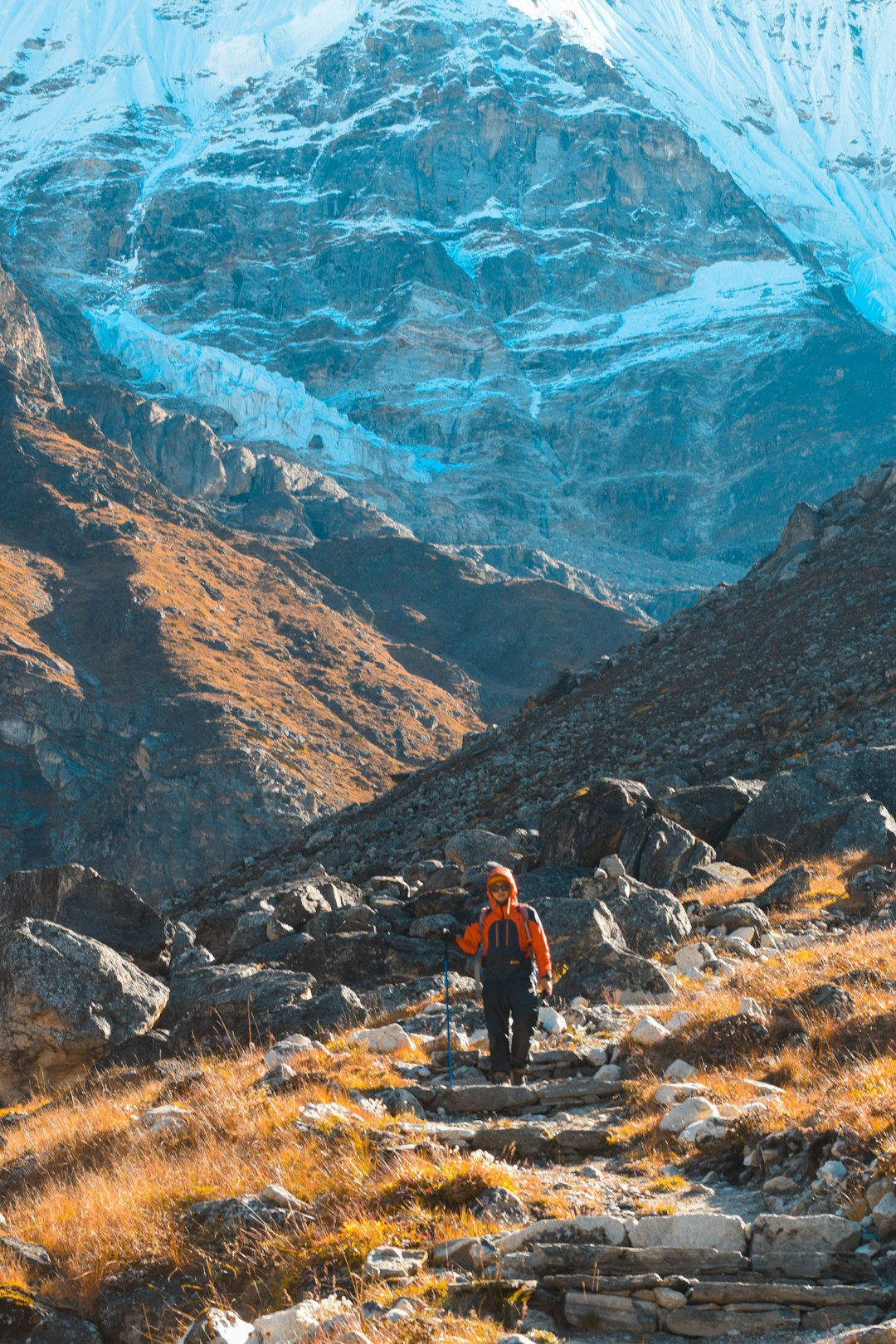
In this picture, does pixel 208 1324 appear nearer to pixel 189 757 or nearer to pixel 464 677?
pixel 189 757

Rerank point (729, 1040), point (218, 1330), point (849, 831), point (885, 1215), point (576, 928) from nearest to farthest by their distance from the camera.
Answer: point (885, 1215)
point (218, 1330)
point (729, 1040)
point (576, 928)
point (849, 831)

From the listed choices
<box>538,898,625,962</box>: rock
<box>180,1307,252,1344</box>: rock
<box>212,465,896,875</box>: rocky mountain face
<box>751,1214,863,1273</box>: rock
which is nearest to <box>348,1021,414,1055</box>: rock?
<box>538,898,625,962</box>: rock

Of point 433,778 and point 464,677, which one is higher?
point 433,778

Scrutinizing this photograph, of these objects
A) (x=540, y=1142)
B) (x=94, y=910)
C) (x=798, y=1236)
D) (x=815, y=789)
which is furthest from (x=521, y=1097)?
(x=815, y=789)

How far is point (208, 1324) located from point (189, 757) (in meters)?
88.8

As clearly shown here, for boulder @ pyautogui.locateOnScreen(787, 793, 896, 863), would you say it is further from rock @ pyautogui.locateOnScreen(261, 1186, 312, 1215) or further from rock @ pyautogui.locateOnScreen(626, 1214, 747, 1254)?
rock @ pyautogui.locateOnScreen(626, 1214, 747, 1254)

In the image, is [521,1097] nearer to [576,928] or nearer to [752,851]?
[576,928]

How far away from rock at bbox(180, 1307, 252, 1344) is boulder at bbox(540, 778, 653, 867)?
1581 centimetres

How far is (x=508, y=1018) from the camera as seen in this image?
1120 cm

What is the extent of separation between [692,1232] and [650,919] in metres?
9.93

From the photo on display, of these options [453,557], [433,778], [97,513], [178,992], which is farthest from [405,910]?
[453,557]

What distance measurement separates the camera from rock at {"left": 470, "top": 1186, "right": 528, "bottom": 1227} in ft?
23.8

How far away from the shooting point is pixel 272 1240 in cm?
753

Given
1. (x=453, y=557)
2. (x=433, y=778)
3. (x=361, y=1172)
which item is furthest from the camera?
(x=453, y=557)
